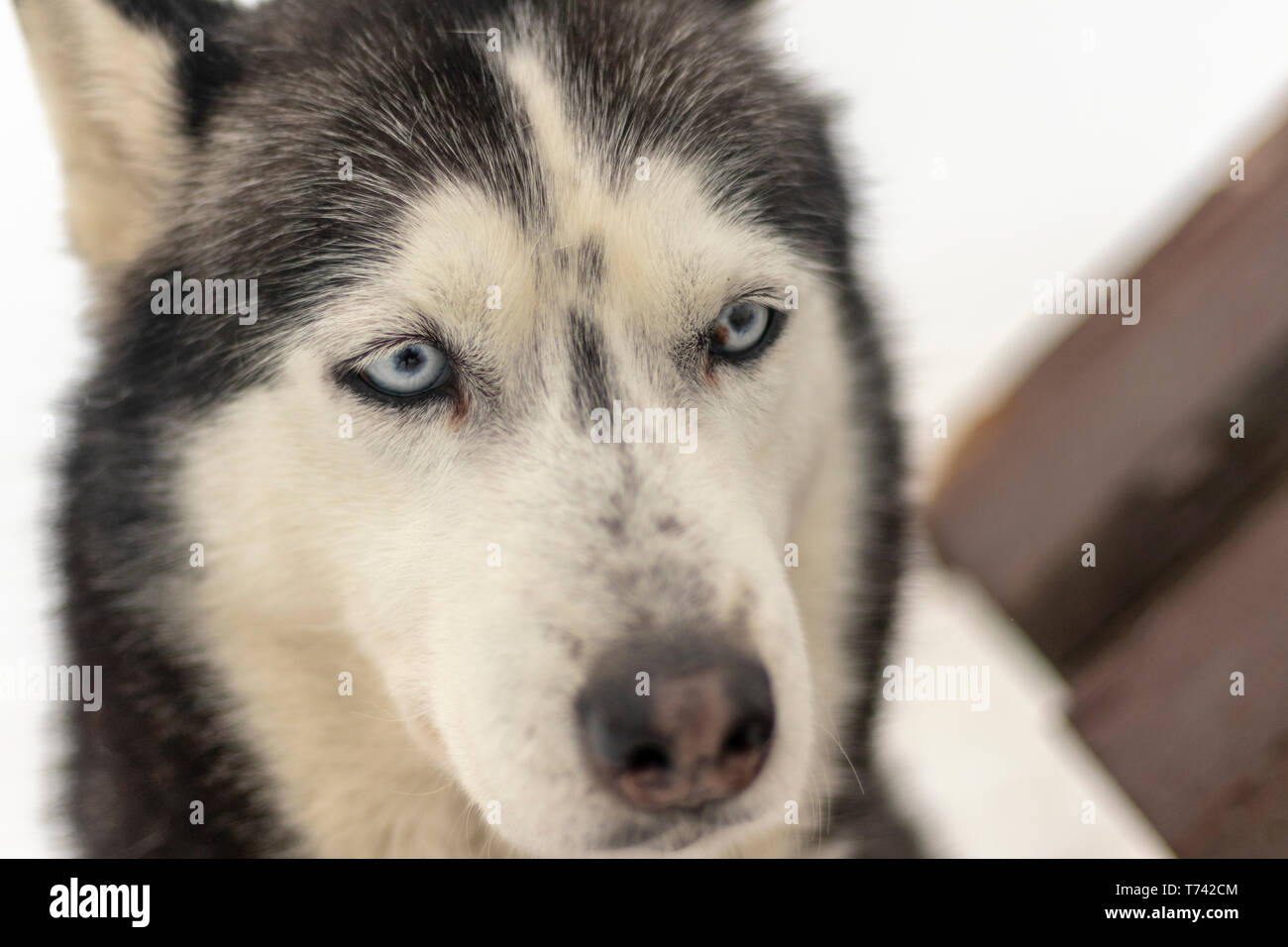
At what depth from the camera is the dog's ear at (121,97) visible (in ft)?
5.31

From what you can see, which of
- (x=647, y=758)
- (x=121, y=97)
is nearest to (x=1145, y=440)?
(x=647, y=758)

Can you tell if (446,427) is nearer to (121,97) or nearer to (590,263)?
(590,263)

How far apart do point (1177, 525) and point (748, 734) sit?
60cm

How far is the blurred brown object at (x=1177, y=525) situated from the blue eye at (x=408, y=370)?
2.51ft

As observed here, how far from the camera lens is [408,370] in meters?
1.54

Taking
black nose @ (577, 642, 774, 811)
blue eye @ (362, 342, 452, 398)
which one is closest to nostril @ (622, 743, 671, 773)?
Answer: black nose @ (577, 642, 774, 811)

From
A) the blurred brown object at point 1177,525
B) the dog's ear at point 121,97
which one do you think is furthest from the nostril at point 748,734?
the dog's ear at point 121,97

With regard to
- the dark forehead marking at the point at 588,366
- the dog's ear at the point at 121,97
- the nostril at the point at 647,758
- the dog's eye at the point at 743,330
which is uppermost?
the dog's ear at the point at 121,97

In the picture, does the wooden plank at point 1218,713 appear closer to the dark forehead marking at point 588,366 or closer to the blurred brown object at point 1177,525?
the blurred brown object at point 1177,525

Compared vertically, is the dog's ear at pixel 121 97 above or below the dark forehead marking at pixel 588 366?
above

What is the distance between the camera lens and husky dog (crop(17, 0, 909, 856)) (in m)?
1.36

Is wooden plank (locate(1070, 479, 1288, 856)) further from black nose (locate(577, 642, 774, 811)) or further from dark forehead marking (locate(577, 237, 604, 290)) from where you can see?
dark forehead marking (locate(577, 237, 604, 290))

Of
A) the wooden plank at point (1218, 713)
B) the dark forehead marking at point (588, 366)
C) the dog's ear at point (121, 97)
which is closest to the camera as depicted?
the wooden plank at point (1218, 713)
